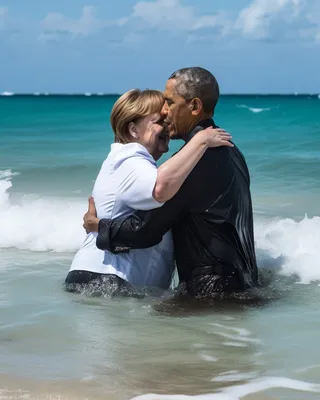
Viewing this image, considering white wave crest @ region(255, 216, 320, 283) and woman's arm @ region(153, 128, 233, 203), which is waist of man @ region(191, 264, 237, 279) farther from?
white wave crest @ region(255, 216, 320, 283)

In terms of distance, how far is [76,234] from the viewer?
799 cm

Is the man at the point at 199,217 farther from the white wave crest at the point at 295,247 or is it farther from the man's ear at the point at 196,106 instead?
the white wave crest at the point at 295,247

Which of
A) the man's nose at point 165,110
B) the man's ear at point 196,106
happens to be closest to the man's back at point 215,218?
the man's ear at point 196,106

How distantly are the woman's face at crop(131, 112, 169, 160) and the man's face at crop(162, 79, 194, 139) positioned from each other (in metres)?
0.05

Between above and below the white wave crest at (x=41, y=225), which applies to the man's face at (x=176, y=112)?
above

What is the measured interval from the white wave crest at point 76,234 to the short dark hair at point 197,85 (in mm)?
1651

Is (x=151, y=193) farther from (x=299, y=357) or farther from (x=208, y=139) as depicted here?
(x=299, y=357)

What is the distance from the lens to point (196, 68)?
476 cm

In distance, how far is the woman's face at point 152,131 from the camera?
4879 millimetres

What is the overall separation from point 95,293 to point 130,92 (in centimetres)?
119

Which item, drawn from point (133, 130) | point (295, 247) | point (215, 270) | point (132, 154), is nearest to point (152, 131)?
point (133, 130)

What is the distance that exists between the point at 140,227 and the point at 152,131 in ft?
1.87

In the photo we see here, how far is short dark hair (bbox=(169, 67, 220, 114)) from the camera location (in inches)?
186

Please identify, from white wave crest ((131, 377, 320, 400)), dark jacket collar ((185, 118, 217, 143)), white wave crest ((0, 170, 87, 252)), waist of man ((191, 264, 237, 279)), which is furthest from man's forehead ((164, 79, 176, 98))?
white wave crest ((0, 170, 87, 252))
